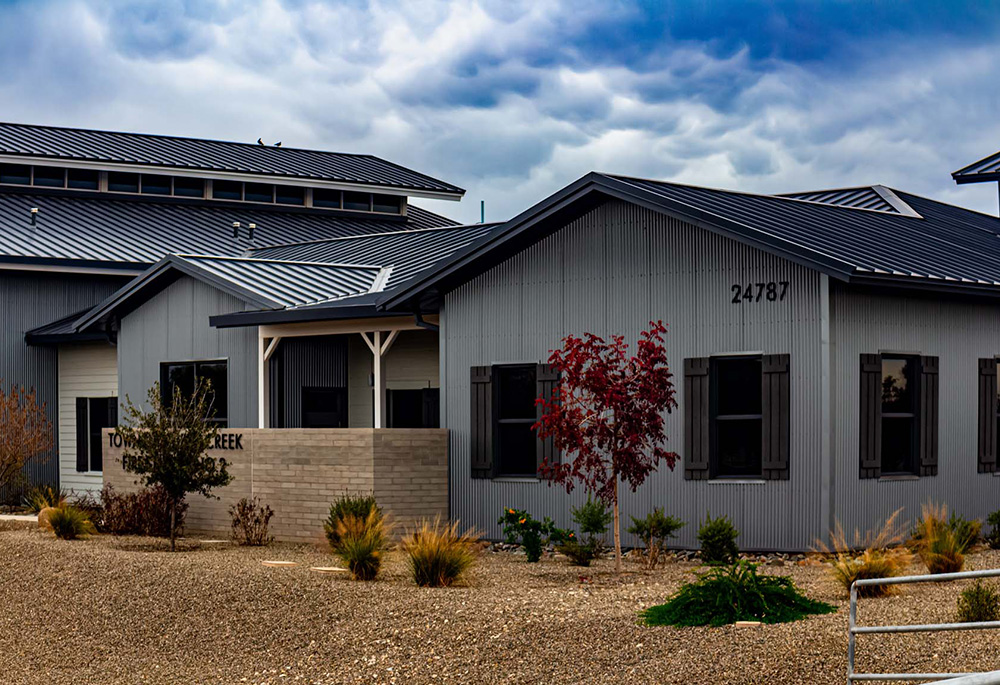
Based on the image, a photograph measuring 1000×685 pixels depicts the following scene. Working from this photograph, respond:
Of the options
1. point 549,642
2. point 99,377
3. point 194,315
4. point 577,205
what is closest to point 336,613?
point 549,642

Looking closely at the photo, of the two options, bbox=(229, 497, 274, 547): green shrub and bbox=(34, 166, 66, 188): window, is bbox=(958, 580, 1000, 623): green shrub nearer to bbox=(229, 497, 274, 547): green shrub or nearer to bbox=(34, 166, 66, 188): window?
bbox=(229, 497, 274, 547): green shrub

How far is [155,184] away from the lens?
34312 mm

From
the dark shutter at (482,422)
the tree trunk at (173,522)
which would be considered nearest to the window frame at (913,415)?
the dark shutter at (482,422)

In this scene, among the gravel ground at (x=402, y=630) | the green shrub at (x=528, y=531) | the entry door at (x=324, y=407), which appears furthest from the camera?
the entry door at (x=324, y=407)

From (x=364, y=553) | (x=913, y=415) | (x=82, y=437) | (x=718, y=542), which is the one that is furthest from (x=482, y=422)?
(x=82, y=437)

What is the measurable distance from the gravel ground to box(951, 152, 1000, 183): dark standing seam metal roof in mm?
13786

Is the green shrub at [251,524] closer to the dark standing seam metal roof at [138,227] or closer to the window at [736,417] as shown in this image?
the window at [736,417]

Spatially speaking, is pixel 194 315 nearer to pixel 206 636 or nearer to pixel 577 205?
pixel 577 205

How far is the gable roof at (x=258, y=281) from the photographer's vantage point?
21594mm

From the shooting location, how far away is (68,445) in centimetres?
2828

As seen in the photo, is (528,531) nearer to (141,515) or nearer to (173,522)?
(173,522)

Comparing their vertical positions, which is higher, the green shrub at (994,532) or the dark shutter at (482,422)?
the dark shutter at (482,422)

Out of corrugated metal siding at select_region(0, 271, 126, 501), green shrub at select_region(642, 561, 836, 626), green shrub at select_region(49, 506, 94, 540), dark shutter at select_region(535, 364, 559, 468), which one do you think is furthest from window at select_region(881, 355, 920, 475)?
corrugated metal siding at select_region(0, 271, 126, 501)

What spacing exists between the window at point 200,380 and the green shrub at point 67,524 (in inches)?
129
